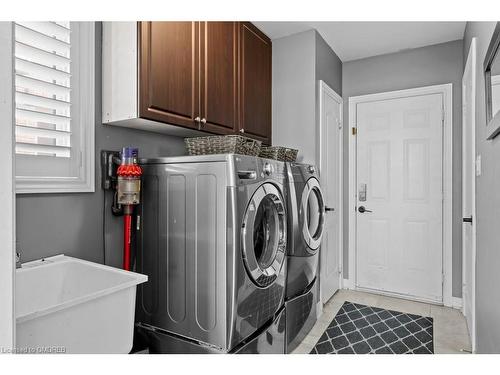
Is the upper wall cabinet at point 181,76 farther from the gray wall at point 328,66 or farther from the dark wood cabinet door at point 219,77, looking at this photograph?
the gray wall at point 328,66

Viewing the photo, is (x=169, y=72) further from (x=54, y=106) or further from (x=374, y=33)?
(x=374, y=33)

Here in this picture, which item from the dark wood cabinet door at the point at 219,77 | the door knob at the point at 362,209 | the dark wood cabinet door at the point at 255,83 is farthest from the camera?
the door knob at the point at 362,209

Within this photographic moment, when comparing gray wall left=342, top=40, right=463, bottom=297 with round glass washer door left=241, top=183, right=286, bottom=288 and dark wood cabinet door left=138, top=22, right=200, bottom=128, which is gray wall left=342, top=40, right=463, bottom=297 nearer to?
round glass washer door left=241, top=183, right=286, bottom=288

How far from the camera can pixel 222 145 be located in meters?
1.81

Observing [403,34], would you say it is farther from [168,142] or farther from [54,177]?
[54,177]

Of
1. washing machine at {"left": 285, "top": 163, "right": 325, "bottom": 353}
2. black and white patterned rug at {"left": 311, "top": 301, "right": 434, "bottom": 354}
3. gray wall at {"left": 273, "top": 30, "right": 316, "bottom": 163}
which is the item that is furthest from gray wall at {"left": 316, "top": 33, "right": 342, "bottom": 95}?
black and white patterned rug at {"left": 311, "top": 301, "right": 434, "bottom": 354}

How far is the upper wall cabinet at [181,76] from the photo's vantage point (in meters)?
1.66

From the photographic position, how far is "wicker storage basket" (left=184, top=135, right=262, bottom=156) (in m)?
1.79

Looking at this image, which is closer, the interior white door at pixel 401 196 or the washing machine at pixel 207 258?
the washing machine at pixel 207 258

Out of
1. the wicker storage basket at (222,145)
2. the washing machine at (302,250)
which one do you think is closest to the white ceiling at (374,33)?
the washing machine at (302,250)

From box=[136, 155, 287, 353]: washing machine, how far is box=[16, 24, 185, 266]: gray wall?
0.67 feet

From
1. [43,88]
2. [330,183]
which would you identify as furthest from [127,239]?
[330,183]

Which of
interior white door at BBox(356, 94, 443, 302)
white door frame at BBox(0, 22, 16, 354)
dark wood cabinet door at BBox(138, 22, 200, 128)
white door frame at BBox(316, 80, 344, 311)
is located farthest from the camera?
interior white door at BBox(356, 94, 443, 302)

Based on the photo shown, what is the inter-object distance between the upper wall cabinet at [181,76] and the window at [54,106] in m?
0.12
